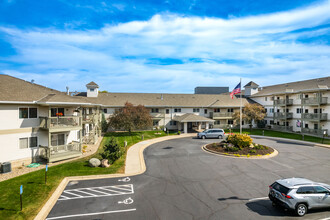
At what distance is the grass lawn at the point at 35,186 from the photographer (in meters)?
9.77

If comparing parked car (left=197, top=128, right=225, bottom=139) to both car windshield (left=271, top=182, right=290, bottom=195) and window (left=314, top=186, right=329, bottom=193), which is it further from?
window (left=314, top=186, right=329, bottom=193)

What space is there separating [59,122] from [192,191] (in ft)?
49.7

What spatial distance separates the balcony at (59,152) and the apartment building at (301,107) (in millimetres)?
35342

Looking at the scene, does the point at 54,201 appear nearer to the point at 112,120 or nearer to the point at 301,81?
the point at 112,120

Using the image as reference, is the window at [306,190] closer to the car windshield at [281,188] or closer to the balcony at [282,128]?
the car windshield at [281,188]

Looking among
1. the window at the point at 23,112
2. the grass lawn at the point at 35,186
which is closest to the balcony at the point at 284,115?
the grass lawn at the point at 35,186

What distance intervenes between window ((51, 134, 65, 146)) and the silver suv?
67.3 feet

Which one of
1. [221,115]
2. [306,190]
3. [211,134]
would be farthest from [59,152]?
[221,115]

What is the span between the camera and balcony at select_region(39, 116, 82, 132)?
1771 cm

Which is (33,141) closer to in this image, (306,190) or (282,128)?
(306,190)

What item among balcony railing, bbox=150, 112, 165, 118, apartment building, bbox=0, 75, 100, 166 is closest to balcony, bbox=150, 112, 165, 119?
balcony railing, bbox=150, 112, 165, 118

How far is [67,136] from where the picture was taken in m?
21.2

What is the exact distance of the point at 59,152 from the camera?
1903cm

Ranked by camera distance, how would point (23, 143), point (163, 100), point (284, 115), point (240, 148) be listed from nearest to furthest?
point (23, 143)
point (240, 148)
point (284, 115)
point (163, 100)
